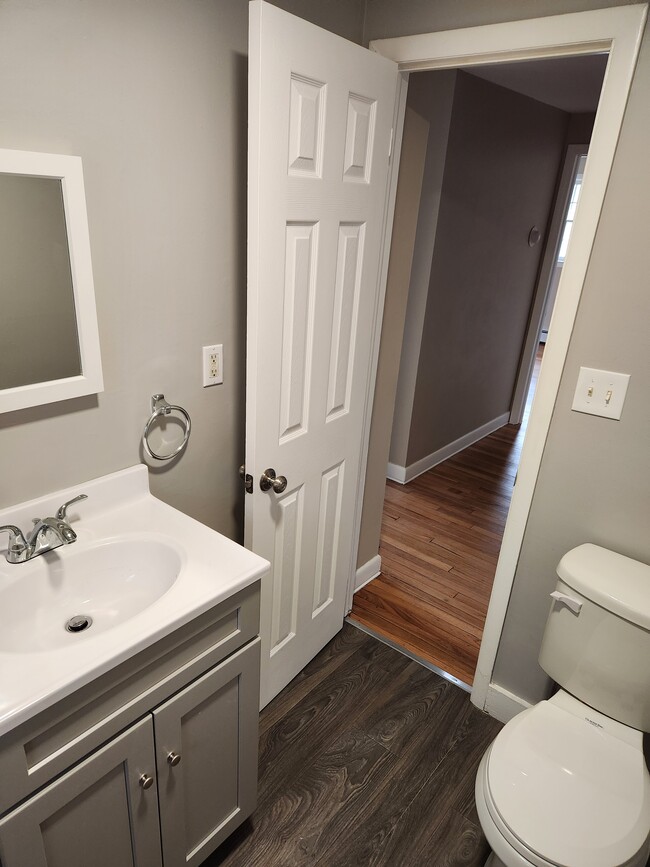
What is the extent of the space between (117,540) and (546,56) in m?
1.62

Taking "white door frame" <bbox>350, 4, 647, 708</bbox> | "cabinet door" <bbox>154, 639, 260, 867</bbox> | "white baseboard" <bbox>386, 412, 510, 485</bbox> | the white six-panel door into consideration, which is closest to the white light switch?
"white door frame" <bbox>350, 4, 647, 708</bbox>

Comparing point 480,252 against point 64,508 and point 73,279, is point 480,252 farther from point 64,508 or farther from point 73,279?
point 64,508

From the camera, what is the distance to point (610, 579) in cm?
150

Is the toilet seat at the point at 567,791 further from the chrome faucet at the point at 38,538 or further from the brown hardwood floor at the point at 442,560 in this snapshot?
the chrome faucet at the point at 38,538

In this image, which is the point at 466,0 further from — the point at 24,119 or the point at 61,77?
the point at 24,119

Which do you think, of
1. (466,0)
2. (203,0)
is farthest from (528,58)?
(203,0)

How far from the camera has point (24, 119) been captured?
1097mm

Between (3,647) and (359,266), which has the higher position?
(359,266)

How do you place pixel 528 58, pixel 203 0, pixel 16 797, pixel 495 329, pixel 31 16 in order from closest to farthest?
pixel 16 797
pixel 31 16
pixel 203 0
pixel 528 58
pixel 495 329

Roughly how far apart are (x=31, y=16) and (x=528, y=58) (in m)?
1.18

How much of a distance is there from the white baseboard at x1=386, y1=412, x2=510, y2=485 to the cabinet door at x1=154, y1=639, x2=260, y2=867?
192cm

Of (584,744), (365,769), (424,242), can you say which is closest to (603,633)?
(584,744)

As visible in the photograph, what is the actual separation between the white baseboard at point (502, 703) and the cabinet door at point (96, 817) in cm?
120

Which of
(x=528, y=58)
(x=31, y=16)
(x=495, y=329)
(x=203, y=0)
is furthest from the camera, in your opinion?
(x=495, y=329)
